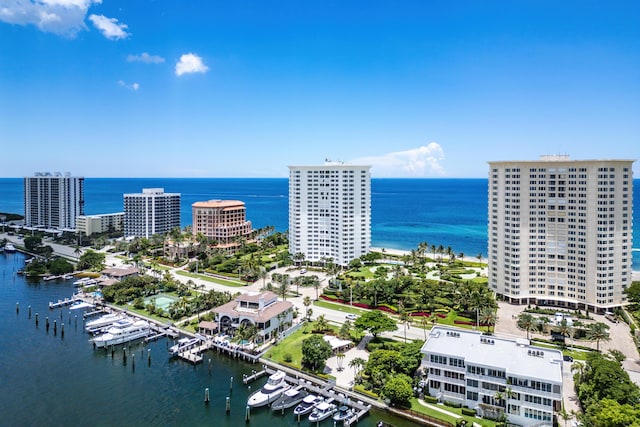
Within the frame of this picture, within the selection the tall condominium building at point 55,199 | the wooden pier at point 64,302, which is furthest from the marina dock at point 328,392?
the tall condominium building at point 55,199

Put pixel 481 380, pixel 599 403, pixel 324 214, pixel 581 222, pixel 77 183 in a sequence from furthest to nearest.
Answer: pixel 77 183 < pixel 324 214 < pixel 581 222 < pixel 481 380 < pixel 599 403

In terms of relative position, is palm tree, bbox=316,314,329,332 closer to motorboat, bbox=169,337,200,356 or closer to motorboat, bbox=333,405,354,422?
motorboat, bbox=169,337,200,356

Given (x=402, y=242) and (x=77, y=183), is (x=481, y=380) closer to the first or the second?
(x=402, y=242)

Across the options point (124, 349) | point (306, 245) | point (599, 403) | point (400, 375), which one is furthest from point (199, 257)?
point (599, 403)

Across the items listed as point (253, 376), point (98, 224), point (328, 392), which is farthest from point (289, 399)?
point (98, 224)

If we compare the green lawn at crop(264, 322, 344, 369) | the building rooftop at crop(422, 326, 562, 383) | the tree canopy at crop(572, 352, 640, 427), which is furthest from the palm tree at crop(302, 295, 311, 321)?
the tree canopy at crop(572, 352, 640, 427)

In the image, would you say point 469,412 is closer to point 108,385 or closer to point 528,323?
point 528,323
